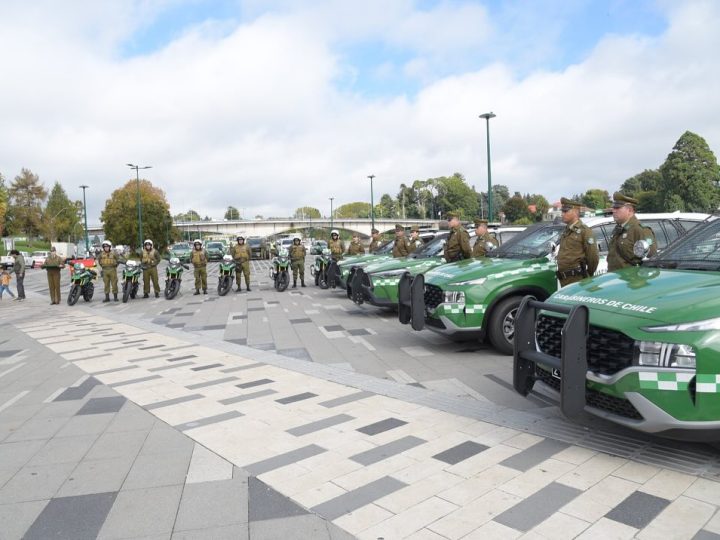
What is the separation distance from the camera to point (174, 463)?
414cm

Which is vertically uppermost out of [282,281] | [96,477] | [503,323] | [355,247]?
[355,247]

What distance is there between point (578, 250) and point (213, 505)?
16.6 feet

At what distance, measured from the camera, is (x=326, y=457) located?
13.5 feet

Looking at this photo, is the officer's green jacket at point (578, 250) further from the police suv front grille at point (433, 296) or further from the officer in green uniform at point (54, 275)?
the officer in green uniform at point (54, 275)

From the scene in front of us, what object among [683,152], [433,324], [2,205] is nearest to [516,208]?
[683,152]

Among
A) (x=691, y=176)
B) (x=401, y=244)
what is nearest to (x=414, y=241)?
(x=401, y=244)

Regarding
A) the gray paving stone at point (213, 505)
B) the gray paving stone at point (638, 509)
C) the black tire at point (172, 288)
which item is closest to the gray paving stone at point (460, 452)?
the gray paving stone at point (638, 509)

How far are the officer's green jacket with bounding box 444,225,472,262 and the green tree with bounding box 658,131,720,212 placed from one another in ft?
192

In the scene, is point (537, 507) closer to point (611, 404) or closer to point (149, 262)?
point (611, 404)

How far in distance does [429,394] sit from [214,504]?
272 cm

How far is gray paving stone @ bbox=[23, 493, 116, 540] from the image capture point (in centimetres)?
316

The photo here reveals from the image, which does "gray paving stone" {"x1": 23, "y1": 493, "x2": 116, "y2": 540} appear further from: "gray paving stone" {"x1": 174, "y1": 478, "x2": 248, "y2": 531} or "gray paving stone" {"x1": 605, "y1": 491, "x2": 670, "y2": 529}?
"gray paving stone" {"x1": 605, "y1": 491, "x2": 670, "y2": 529}

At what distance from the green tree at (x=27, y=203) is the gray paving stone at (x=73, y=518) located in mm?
91522

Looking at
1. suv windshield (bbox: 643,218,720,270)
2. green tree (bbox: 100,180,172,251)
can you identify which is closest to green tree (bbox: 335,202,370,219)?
green tree (bbox: 100,180,172,251)
